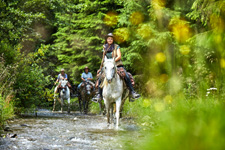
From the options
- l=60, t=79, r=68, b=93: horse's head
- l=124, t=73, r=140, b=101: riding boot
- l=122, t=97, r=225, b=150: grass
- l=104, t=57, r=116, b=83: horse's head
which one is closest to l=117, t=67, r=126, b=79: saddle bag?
l=124, t=73, r=140, b=101: riding boot

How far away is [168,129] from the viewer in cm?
167

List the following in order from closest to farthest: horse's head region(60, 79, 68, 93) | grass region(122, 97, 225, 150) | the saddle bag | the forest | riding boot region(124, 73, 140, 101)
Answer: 1. grass region(122, 97, 225, 150)
2. the forest
3. the saddle bag
4. riding boot region(124, 73, 140, 101)
5. horse's head region(60, 79, 68, 93)

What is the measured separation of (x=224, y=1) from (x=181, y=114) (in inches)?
434

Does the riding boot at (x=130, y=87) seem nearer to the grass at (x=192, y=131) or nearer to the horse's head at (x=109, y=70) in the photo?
the horse's head at (x=109, y=70)

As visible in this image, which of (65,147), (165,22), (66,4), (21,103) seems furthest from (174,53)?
(65,147)

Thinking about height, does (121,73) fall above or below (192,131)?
above

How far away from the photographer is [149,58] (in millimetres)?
23109

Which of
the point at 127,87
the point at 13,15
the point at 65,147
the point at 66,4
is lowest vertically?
the point at 65,147

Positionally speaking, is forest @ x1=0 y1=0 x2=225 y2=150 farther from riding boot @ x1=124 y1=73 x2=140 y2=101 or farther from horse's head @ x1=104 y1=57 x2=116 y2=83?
horse's head @ x1=104 y1=57 x2=116 y2=83

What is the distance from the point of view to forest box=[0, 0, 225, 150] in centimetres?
169

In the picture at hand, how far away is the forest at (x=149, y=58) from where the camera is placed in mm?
1688

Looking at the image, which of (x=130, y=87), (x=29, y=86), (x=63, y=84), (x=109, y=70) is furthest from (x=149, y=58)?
(x=109, y=70)

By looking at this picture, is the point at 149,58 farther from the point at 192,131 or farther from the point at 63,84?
the point at 192,131

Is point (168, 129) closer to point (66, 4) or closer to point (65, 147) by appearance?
point (65, 147)
